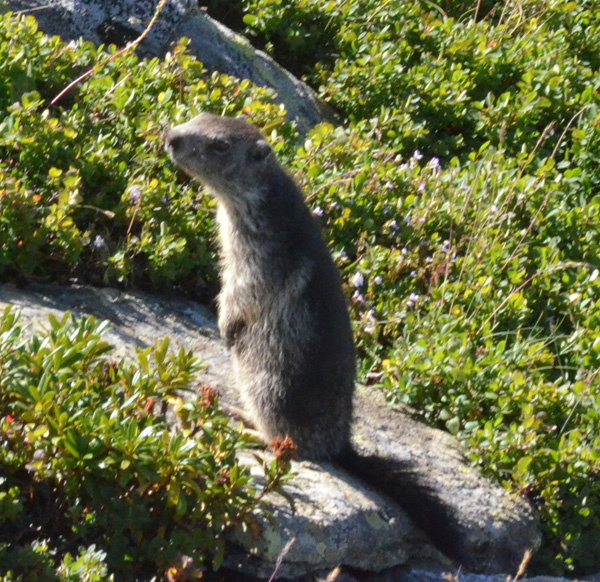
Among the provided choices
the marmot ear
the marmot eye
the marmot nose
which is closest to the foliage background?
the marmot nose

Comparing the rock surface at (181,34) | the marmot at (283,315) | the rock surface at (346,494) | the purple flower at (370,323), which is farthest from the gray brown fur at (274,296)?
the rock surface at (181,34)

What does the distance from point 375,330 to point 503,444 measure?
4.44ft

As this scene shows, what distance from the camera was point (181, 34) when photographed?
7.52 m

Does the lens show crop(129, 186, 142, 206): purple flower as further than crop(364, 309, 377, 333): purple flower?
No

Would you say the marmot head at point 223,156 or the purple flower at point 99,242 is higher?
the marmot head at point 223,156

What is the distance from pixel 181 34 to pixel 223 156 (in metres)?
2.82

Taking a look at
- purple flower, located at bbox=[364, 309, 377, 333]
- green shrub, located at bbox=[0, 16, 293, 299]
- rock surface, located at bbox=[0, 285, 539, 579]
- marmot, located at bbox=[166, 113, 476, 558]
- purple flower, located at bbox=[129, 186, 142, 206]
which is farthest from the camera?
purple flower, located at bbox=[364, 309, 377, 333]

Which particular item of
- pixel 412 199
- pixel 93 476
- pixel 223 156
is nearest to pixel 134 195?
pixel 223 156

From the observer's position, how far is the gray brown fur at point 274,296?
4691 millimetres

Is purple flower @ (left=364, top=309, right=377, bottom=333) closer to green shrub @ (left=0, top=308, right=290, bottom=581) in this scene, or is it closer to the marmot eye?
the marmot eye

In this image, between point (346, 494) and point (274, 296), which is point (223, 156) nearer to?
point (274, 296)

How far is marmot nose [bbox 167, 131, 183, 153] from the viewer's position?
5.11 meters

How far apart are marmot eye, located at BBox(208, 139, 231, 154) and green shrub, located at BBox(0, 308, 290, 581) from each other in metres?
1.82

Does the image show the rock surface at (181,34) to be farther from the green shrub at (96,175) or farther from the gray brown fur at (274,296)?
the gray brown fur at (274,296)
